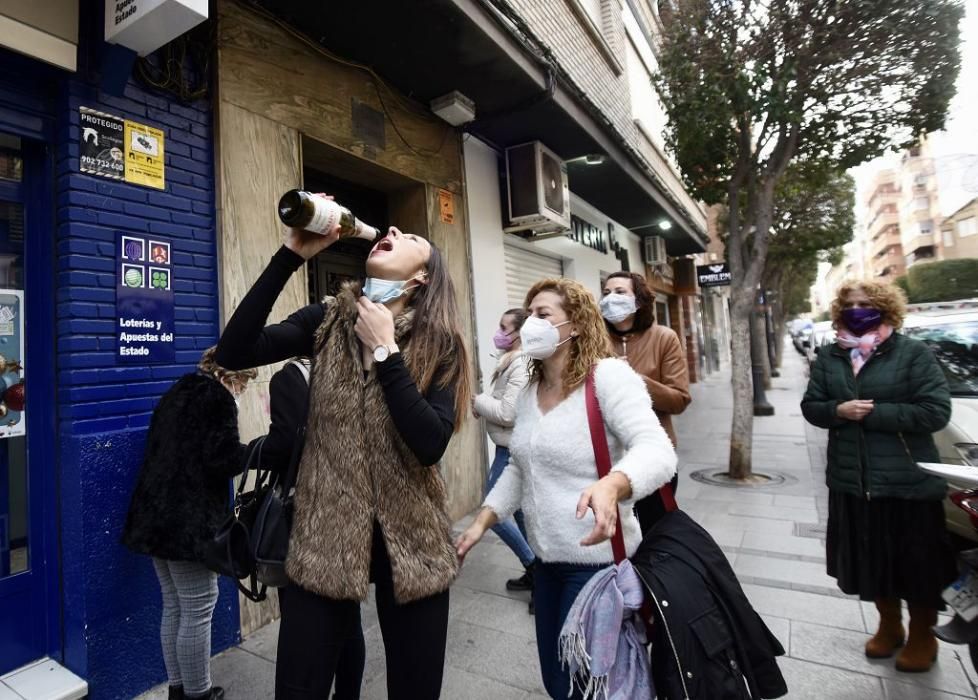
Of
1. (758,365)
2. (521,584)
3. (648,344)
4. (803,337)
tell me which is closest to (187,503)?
(521,584)

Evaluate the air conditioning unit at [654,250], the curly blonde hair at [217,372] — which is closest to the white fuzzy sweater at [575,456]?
the curly blonde hair at [217,372]

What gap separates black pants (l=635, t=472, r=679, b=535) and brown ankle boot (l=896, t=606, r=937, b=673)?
1.86 metres

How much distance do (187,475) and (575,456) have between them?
170cm

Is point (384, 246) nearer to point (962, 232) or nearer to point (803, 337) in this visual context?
point (803, 337)

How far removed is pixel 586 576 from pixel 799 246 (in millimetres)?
15631

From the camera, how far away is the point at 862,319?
2725 millimetres

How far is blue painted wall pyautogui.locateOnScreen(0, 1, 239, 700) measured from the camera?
2.56 meters

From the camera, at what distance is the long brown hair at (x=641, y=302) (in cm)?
339

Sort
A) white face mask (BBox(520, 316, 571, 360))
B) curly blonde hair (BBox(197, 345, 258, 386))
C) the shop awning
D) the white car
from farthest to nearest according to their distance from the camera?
the shop awning < the white car < curly blonde hair (BBox(197, 345, 258, 386)) < white face mask (BBox(520, 316, 571, 360))

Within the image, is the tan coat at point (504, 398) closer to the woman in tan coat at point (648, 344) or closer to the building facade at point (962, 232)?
the woman in tan coat at point (648, 344)

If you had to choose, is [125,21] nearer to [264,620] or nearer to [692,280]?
[264,620]

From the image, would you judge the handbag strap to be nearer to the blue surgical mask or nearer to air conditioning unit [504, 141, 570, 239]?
the blue surgical mask

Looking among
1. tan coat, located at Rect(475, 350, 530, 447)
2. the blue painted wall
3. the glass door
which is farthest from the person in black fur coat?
tan coat, located at Rect(475, 350, 530, 447)

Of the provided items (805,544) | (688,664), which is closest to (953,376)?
(805,544)
